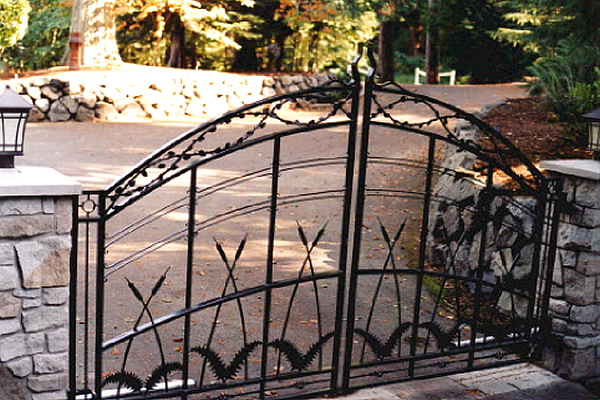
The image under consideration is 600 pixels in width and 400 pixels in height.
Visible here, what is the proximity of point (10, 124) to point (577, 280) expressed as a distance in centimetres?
362

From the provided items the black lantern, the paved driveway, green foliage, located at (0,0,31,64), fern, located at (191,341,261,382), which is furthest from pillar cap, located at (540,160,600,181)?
green foliage, located at (0,0,31,64)

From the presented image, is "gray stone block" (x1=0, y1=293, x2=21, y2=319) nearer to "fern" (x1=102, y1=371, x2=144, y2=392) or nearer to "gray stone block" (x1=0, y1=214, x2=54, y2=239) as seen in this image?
"gray stone block" (x1=0, y1=214, x2=54, y2=239)

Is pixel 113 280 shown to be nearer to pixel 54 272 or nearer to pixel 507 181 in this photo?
pixel 54 272

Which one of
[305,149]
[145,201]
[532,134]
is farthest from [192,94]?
[532,134]

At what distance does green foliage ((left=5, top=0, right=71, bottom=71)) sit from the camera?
781 inches

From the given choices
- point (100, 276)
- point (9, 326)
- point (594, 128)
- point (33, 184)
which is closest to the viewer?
point (33, 184)

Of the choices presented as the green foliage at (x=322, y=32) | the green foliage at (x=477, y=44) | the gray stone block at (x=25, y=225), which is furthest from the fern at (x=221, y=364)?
the green foliage at (x=477, y=44)

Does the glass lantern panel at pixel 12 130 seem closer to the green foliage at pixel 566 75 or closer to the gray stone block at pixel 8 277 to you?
the gray stone block at pixel 8 277

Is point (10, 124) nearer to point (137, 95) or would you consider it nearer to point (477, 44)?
point (137, 95)

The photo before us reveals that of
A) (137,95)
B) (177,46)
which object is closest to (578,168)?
(137,95)

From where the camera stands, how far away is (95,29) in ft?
55.1

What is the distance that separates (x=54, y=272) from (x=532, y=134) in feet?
21.2

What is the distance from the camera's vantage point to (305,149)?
12344mm

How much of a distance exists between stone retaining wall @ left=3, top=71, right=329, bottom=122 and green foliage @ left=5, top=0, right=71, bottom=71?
4.97 metres
